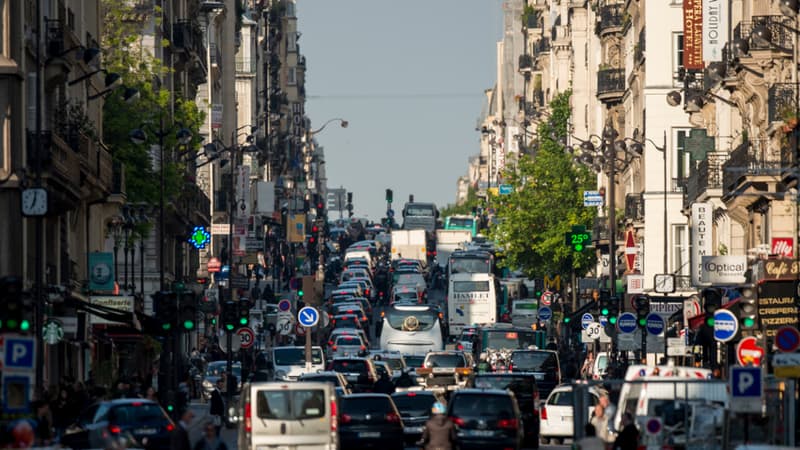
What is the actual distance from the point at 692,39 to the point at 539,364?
1317 centimetres

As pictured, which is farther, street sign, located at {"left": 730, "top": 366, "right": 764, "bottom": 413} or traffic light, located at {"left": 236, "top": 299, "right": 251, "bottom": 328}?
traffic light, located at {"left": 236, "top": 299, "right": 251, "bottom": 328}

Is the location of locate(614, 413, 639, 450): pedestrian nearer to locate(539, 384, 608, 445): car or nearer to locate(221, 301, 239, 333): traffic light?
locate(539, 384, 608, 445): car

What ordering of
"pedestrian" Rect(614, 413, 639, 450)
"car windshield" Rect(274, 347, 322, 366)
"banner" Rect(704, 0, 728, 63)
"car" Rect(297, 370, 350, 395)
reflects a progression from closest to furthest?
"pedestrian" Rect(614, 413, 639, 450) → "car" Rect(297, 370, 350, 395) → "banner" Rect(704, 0, 728, 63) → "car windshield" Rect(274, 347, 322, 366)

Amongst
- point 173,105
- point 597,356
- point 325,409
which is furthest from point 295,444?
point 173,105

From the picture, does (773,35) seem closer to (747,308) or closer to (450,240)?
(747,308)

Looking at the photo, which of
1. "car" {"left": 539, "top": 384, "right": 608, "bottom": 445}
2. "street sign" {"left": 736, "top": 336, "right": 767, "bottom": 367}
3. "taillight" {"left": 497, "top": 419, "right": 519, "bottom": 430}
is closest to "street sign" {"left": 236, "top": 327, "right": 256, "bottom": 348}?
"car" {"left": 539, "top": 384, "right": 608, "bottom": 445}

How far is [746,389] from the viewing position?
31.1 m

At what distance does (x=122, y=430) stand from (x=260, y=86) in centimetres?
13208

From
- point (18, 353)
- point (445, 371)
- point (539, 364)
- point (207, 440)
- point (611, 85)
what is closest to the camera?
point (207, 440)

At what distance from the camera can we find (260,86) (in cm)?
A: 16575

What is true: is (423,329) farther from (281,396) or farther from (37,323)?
(281,396)

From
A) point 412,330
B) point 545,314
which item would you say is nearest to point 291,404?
point 412,330

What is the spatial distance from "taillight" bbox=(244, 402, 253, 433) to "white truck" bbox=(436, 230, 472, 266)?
12462cm

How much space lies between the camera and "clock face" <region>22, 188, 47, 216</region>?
4134 centimetres
